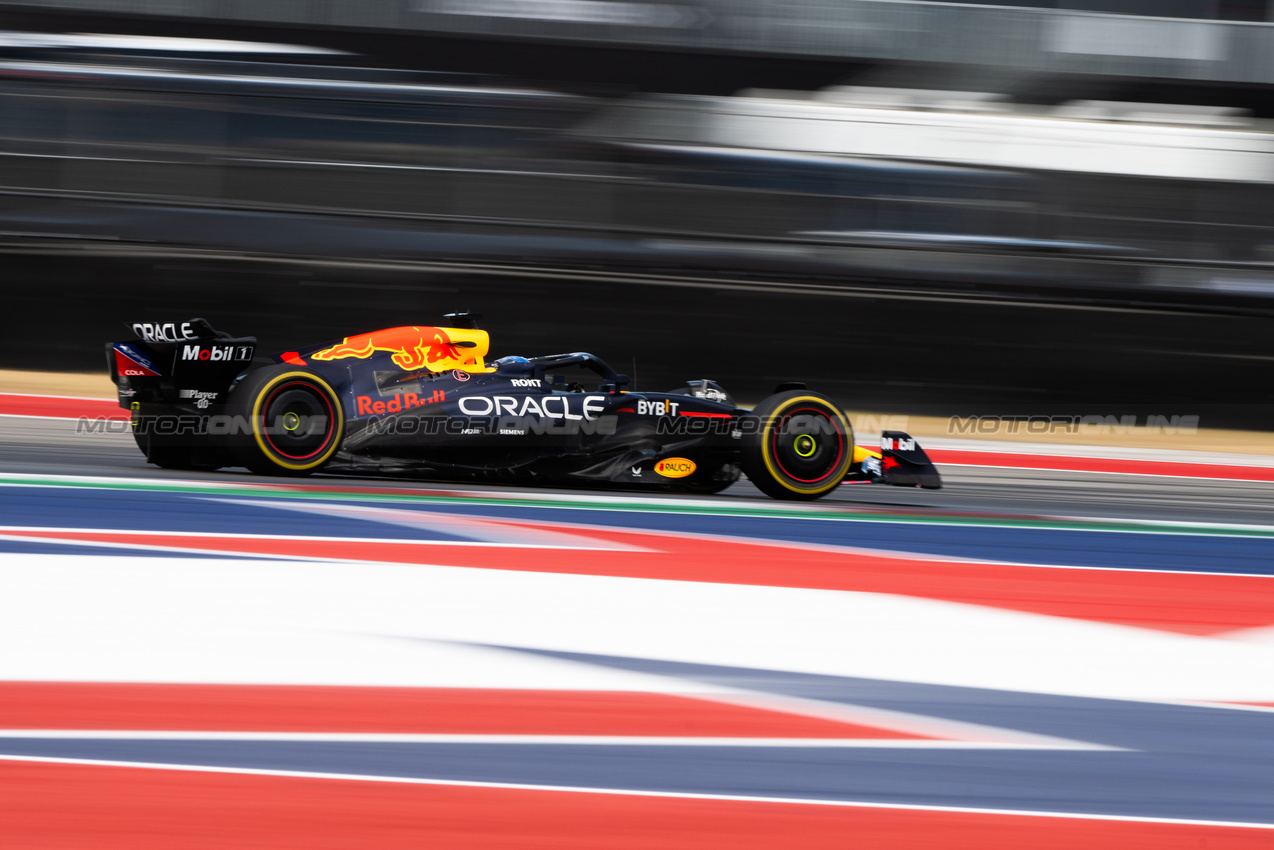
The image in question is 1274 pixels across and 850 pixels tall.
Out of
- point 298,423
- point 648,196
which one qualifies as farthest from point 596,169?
point 298,423

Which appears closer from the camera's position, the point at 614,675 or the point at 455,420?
the point at 614,675

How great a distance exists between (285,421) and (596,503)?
4.85 ft

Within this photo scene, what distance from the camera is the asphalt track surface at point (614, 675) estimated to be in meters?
2.39

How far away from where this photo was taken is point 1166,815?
247cm

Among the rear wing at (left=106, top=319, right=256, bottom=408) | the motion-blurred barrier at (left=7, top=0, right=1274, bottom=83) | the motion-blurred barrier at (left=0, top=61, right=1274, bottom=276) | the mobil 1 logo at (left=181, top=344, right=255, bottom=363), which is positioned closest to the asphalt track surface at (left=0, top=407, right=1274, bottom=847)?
the rear wing at (left=106, top=319, right=256, bottom=408)

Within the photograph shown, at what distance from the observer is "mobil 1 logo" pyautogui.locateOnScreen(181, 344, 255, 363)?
537 cm

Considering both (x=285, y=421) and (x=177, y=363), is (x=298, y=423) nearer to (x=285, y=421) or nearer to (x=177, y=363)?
(x=285, y=421)

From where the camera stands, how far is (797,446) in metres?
5.91

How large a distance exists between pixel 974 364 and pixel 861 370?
1091 millimetres

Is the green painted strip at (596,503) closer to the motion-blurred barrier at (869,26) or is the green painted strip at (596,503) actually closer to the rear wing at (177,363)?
the rear wing at (177,363)

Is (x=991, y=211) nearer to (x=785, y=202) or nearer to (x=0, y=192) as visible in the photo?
(x=785, y=202)

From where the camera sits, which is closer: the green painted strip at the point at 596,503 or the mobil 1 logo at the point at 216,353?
the mobil 1 logo at the point at 216,353

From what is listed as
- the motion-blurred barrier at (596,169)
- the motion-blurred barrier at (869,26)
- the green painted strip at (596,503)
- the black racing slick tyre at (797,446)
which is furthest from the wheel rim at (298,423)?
the motion-blurred barrier at (869,26)

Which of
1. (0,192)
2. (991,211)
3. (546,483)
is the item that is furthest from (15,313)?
(991,211)
